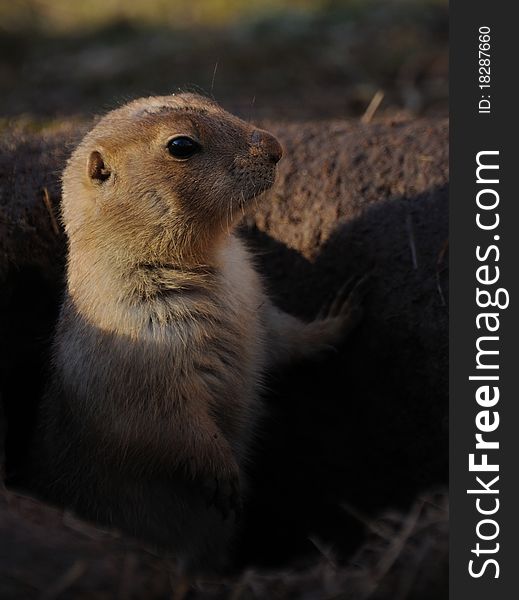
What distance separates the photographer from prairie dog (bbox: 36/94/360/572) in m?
4.60

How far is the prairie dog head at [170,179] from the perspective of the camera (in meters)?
4.56

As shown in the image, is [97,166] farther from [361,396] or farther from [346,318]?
[361,396]

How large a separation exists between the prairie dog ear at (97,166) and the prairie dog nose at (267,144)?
768 millimetres

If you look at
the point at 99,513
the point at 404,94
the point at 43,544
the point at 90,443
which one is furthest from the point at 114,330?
the point at 404,94

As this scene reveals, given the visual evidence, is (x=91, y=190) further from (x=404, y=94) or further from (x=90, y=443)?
(x=404, y=94)

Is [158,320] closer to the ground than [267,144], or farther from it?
closer to the ground

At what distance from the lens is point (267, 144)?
4.65 m

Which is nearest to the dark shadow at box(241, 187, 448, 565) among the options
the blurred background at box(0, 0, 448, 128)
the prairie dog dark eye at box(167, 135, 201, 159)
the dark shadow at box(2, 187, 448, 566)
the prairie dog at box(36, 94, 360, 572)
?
the dark shadow at box(2, 187, 448, 566)

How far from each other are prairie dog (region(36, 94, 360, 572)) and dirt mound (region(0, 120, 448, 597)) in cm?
87

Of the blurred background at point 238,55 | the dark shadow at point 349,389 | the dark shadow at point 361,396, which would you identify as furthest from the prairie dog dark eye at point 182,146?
the blurred background at point 238,55

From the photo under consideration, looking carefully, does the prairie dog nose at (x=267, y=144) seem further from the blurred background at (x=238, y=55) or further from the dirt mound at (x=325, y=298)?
the blurred background at (x=238, y=55)

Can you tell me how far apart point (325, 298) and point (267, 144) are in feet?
5.96

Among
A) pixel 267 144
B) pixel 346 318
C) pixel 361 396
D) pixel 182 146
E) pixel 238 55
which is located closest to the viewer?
pixel 182 146

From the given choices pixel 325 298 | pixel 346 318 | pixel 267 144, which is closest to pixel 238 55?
pixel 325 298
